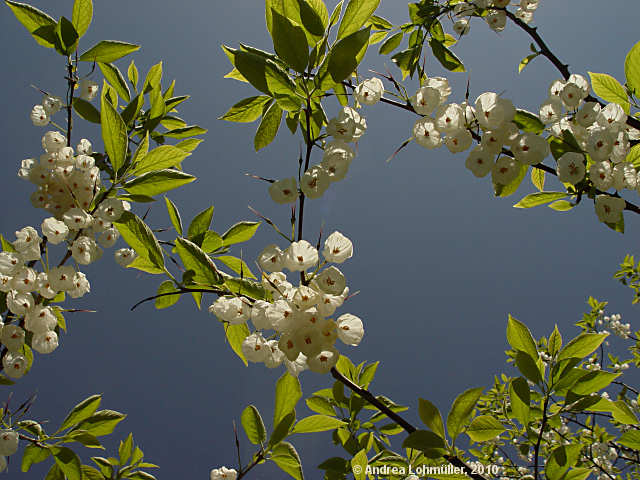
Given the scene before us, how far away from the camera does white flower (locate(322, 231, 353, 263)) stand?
3.36ft

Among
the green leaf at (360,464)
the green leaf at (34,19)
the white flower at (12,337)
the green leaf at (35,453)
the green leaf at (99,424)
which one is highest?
the green leaf at (34,19)

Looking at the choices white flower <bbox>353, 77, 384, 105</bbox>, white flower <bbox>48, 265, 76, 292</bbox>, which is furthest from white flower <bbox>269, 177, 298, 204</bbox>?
white flower <bbox>48, 265, 76, 292</bbox>

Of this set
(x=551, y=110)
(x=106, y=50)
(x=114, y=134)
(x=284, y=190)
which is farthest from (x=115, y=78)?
(x=551, y=110)

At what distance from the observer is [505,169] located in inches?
46.4

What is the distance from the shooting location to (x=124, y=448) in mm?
1818

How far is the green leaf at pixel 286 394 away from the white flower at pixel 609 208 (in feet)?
3.58

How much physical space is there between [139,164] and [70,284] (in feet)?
1.45

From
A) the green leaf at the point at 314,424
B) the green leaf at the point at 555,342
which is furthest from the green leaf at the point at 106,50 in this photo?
the green leaf at the point at 555,342

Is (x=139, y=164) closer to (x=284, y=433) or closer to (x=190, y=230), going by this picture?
(x=190, y=230)

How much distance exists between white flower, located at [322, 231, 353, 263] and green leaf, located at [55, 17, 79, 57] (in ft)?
4.08

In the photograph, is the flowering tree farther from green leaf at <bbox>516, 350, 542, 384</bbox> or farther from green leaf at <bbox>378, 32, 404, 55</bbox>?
green leaf at <bbox>378, 32, 404, 55</bbox>

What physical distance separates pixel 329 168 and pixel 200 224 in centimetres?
67

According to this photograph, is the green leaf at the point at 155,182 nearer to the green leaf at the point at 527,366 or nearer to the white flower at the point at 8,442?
the white flower at the point at 8,442

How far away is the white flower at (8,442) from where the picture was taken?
1291 mm
